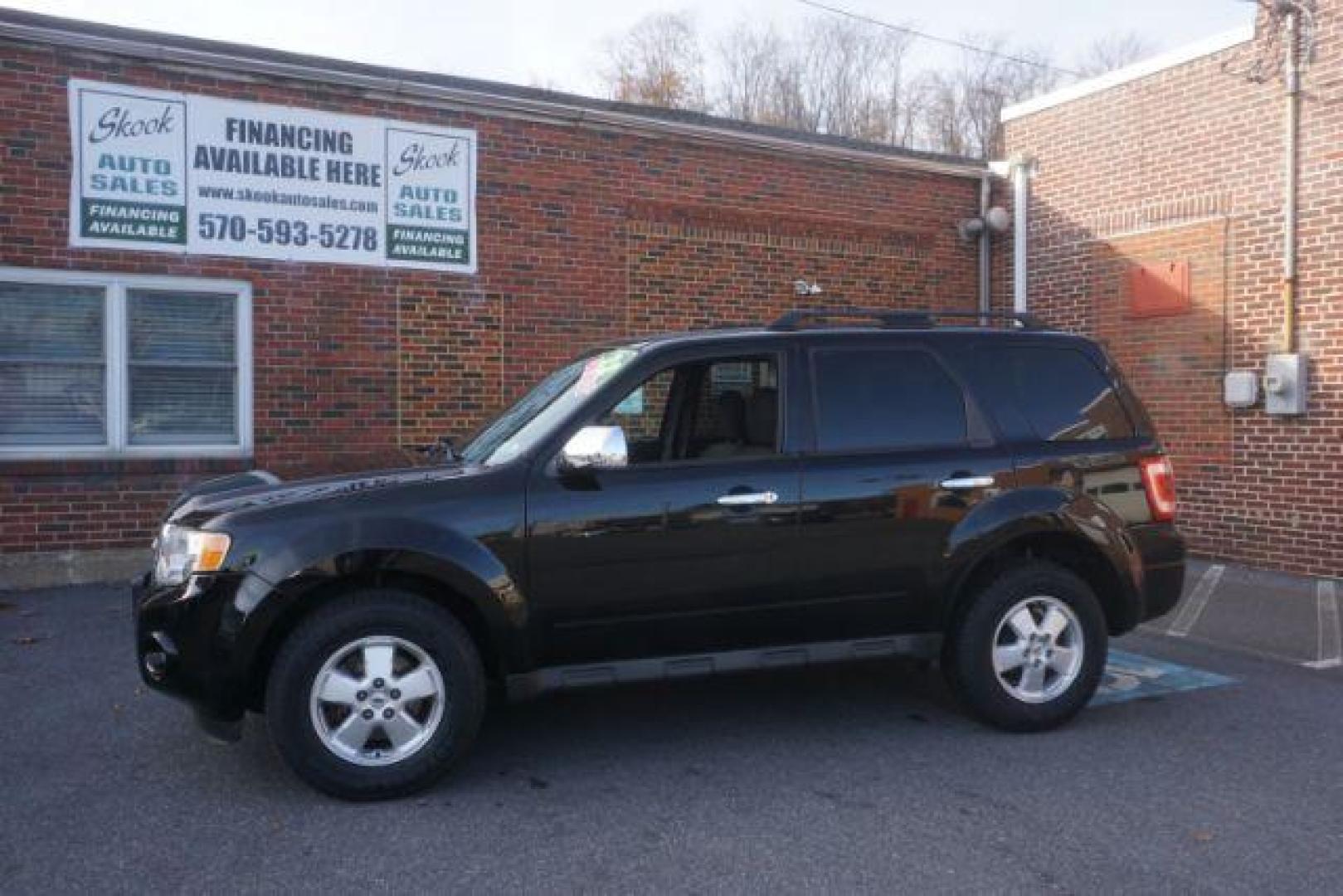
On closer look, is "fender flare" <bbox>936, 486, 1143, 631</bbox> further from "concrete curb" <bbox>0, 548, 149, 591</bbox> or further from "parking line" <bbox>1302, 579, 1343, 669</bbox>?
"concrete curb" <bbox>0, 548, 149, 591</bbox>

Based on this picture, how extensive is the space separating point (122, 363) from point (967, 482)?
655cm

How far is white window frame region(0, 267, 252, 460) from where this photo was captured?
8.20 meters

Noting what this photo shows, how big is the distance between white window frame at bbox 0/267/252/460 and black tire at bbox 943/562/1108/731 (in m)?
6.13

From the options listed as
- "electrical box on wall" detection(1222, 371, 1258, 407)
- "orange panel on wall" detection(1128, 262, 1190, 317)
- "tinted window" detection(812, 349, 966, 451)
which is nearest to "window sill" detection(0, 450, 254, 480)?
"tinted window" detection(812, 349, 966, 451)

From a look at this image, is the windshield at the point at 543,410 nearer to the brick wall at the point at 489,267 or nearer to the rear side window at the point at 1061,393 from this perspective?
the rear side window at the point at 1061,393

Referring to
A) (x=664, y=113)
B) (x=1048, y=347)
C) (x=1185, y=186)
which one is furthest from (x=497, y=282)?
(x=1185, y=186)

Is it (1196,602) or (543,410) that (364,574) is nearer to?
(543,410)

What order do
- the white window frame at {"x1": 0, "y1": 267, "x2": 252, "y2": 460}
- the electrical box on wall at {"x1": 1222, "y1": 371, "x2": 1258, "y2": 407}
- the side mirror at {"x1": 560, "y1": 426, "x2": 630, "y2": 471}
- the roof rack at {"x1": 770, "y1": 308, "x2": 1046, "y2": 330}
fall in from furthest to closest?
1. the electrical box on wall at {"x1": 1222, "y1": 371, "x2": 1258, "y2": 407}
2. the white window frame at {"x1": 0, "y1": 267, "x2": 252, "y2": 460}
3. the roof rack at {"x1": 770, "y1": 308, "x2": 1046, "y2": 330}
4. the side mirror at {"x1": 560, "y1": 426, "x2": 630, "y2": 471}

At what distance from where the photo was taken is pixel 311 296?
8.98 meters

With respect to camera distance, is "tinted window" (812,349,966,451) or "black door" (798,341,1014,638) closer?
"black door" (798,341,1014,638)

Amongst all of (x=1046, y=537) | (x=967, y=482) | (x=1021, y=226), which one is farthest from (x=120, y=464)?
(x=1021, y=226)

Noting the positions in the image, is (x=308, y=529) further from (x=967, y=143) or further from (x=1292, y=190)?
(x=967, y=143)

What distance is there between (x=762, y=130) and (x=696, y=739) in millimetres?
7314

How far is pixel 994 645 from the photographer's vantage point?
4.96m
